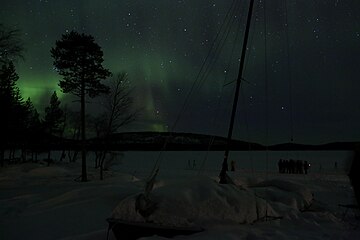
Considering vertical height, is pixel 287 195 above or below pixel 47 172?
above

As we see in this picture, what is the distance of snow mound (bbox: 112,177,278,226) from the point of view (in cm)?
680

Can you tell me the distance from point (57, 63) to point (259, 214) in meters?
25.6

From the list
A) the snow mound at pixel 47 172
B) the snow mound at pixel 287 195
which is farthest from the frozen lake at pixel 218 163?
the snow mound at pixel 47 172

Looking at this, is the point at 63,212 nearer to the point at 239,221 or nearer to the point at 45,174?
the point at 239,221

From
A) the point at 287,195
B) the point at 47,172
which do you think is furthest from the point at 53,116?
the point at 287,195

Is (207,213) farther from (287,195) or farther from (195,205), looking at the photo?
(287,195)

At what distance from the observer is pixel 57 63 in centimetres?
2905

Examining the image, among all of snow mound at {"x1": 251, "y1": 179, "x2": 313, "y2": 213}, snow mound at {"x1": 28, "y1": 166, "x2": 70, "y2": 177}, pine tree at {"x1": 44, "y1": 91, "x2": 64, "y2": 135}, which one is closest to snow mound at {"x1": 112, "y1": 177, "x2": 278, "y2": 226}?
snow mound at {"x1": 251, "y1": 179, "x2": 313, "y2": 213}

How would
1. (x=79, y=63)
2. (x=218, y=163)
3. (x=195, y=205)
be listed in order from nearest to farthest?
(x=195, y=205)
(x=79, y=63)
(x=218, y=163)

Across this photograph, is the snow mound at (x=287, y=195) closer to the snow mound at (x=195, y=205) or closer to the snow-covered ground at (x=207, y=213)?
the snow-covered ground at (x=207, y=213)

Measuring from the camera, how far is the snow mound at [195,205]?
6.80 m

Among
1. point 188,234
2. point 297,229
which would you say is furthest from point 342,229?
point 188,234

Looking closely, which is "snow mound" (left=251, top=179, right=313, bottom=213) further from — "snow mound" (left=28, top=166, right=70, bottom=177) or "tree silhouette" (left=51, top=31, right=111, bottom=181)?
"snow mound" (left=28, top=166, right=70, bottom=177)

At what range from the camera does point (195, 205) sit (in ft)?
22.8
